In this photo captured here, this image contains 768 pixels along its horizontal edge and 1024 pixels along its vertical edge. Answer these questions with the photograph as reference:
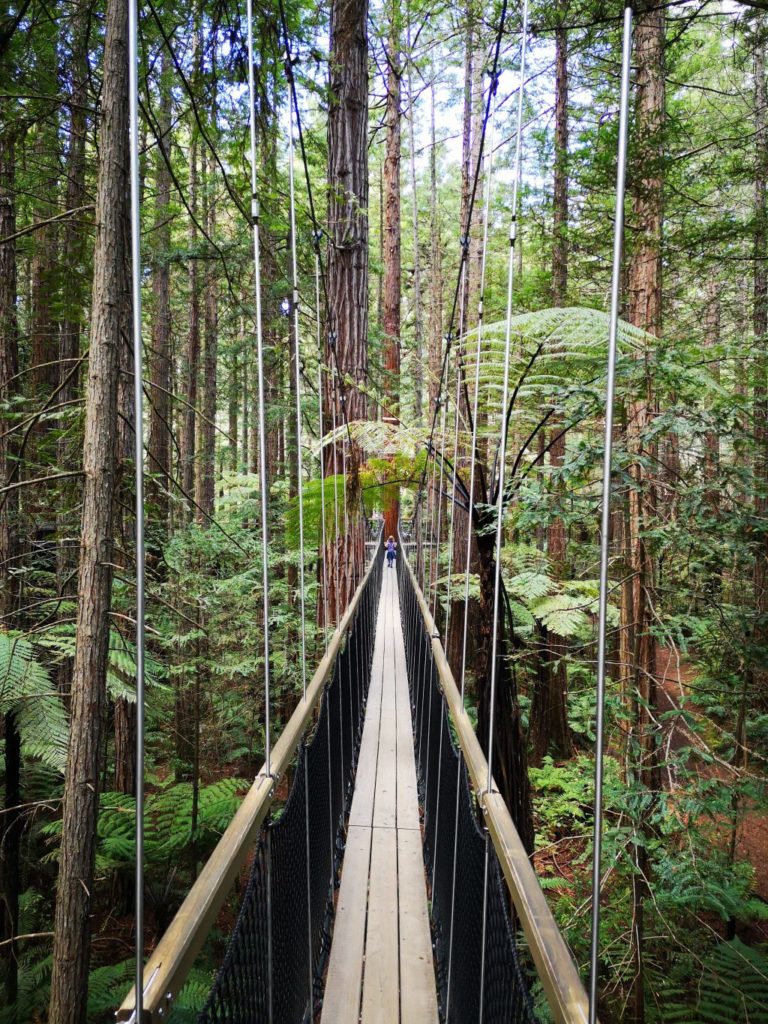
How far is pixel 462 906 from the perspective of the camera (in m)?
1.37

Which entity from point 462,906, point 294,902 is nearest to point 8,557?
point 294,902

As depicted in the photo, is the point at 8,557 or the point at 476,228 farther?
the point at 476,228

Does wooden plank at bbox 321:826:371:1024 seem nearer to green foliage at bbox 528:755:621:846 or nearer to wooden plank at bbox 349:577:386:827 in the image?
wooden plank at bbox 349:577:386:827

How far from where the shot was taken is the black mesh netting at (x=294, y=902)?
892 mm

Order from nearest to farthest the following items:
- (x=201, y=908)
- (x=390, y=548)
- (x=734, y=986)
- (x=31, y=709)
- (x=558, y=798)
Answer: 1. (x=201, y=908)
2. (x=31, y=709)
3. (x=734, y=986)
4. (x=558, y=798)
5. (x=390, y=548)

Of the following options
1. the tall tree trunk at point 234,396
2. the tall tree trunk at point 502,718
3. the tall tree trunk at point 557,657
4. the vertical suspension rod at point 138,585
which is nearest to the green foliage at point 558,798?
the tall tree trunk at point 557,657

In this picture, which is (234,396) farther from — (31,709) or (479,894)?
(479,894)

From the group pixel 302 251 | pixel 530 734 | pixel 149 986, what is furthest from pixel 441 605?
pixel 149 986

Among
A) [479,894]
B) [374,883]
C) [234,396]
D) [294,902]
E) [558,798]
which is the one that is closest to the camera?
[479,894]

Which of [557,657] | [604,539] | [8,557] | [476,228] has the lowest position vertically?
[557,657]

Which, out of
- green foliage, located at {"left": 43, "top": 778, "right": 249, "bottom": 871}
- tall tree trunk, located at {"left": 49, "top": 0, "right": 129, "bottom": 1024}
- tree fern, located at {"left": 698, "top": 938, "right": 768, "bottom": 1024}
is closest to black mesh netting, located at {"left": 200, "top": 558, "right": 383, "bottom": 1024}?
tall tree trunk, located at {"left": 49, "top": 0, "right": 129, "bottom": 1024}

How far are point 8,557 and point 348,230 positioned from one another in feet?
8.91

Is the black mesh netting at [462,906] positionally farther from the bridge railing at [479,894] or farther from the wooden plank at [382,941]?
the wooden plank at [382,941]

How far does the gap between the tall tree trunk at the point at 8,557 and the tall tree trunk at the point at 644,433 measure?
211 centimetres
